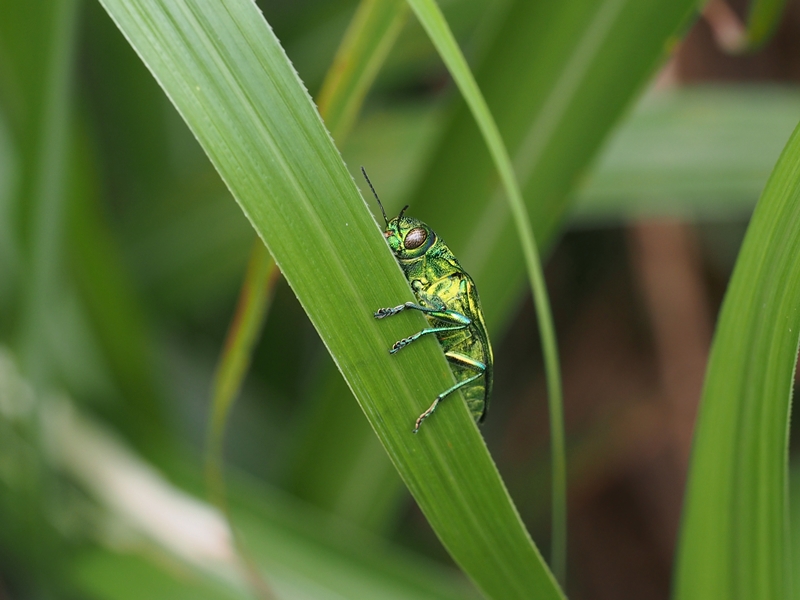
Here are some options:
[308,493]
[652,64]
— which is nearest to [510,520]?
[652,64]

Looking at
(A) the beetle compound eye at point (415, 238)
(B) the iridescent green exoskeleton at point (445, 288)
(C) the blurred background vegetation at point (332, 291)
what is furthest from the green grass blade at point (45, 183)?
(A) the beetle compound eye at point (415, 238)

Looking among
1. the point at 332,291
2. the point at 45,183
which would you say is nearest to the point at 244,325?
the point at 332,291

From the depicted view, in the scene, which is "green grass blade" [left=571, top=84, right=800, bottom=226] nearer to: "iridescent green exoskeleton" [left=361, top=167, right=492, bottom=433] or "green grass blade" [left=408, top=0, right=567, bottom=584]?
"iridescent green exoskeleton" [left=361, top=167, right=492, bottom=433]

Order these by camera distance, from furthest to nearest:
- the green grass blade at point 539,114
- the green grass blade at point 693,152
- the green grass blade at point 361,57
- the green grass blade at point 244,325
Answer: the green grass blade at point 693,152, the green grass blade at point 539,114, the green grass blade at point 244,325, the green grass blade at point 361,57

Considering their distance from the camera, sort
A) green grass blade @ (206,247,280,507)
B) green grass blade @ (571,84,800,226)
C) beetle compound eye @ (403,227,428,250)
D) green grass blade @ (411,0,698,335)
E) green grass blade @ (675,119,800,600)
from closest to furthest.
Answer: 1. green grass blade @ (675,119,800,600)
2. green grass blade @ (206,247,280,507)
3. green grass blade @ (411,0,698,335)
4. beetle compound eye @ (403,227,428,250)
5. green grass blade @ (571,84,800,226)

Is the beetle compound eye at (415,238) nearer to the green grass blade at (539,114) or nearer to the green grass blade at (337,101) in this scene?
the green grass blade at (539,114)

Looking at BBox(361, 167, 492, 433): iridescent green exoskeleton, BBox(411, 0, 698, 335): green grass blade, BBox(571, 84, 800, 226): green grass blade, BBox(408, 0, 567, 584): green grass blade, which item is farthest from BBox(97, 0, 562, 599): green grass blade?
BBox(571, 84, 800, 226): green grass blade
